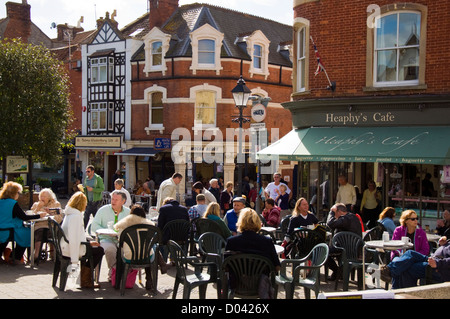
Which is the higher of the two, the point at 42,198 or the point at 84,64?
the point at 84,64

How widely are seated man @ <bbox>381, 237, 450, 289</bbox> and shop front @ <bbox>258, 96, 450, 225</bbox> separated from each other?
518cm

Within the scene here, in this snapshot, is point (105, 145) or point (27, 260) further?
point (105, 145)

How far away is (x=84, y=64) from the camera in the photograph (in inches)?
1288

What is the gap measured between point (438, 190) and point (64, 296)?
9.44m

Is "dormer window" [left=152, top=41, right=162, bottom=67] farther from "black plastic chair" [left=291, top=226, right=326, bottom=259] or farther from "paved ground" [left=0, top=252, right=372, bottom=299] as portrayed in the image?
"black plastic chair" [left=291, top=226, right=326, bottom=259]

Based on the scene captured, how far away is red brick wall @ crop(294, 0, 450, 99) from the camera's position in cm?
1340

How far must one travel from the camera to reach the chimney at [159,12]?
30.7 m

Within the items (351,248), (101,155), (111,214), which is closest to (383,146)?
(351,248)

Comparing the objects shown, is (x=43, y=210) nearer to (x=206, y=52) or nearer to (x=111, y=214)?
(x=111, y=214)

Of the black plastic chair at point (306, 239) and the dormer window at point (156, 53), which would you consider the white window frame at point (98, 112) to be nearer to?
the dormer window at point (156, 53)

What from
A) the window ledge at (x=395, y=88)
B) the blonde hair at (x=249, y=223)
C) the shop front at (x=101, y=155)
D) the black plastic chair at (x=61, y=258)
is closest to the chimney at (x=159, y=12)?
the shop front at (x=101, y=155)

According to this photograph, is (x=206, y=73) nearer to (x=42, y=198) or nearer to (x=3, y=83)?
(x=3, y=83)
